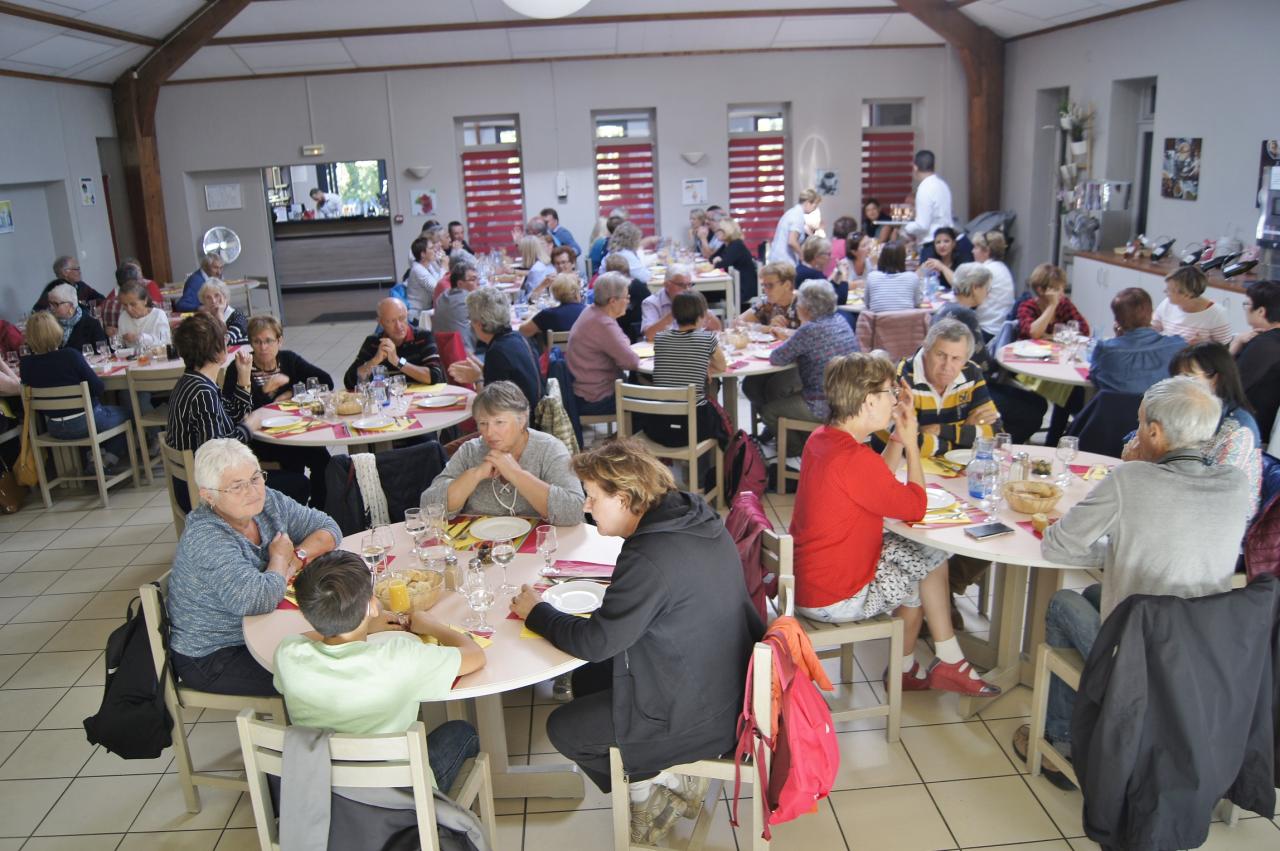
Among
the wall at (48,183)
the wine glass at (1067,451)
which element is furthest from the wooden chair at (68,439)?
the wine glass at (1067,451)

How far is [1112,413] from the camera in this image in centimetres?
450

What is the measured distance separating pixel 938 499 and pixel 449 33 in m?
9.33

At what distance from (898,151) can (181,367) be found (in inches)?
367

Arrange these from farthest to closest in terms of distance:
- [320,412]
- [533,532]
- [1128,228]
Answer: [1128,228]
[320,412]
[533,532]

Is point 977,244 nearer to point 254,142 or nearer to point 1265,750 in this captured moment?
point 1265,750

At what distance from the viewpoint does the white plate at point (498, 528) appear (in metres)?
3.44

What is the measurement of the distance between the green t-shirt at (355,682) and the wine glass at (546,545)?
2.34 ft

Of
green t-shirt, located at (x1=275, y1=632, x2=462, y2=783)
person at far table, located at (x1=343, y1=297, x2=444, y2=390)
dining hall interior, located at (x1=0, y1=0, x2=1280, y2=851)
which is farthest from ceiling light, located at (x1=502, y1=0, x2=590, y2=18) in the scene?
green t-shirt, located at (x1=275, y1=632, x2=462, y2=783)

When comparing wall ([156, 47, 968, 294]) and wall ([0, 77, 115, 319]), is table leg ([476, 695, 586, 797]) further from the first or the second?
wall ([156, 47, 968, 294])

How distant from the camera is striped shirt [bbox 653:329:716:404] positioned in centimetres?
553

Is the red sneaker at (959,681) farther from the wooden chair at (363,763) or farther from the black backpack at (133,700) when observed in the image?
the black backpack at (133,700)

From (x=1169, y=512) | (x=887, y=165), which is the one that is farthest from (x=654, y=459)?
(x=887, y=165)

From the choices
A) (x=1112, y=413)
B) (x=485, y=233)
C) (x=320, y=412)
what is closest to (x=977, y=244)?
(x=1112, y=413)

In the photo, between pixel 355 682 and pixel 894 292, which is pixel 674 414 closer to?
pixel 894 292
